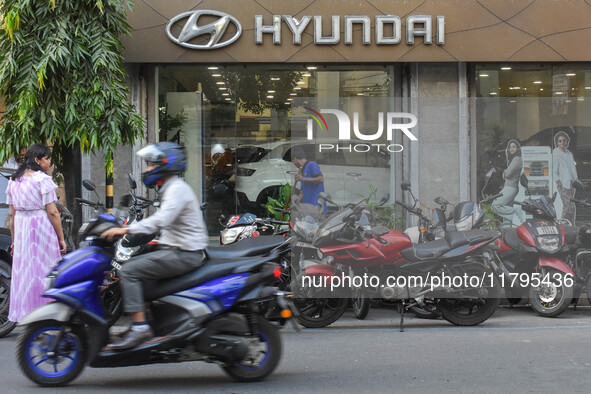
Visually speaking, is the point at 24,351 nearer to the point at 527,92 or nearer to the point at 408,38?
the point at 408,38

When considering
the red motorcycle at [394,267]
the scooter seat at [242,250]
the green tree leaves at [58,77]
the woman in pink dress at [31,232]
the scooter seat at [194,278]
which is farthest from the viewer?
the green tree leaves at [58,77]

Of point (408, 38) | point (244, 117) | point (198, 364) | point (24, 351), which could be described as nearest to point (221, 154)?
point (244, 117)

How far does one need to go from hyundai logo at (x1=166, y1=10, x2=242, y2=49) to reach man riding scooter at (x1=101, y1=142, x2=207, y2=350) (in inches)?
222

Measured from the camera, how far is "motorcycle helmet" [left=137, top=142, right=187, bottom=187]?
5656 millimetres

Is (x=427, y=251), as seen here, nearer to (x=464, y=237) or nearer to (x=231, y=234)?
(x=464, y=237)

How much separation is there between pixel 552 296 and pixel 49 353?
18.5ft

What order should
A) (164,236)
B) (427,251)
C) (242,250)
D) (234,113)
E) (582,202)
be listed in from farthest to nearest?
1. (234,113)
2. (582,202)
3. (427,251)
4. (242,250)
5. (164,236)

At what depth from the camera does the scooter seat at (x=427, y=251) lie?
27.4 ft

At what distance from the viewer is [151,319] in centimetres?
561

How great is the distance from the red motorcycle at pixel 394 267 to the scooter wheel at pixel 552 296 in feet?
2.56

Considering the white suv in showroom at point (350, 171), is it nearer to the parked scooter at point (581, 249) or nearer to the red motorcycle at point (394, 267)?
the red motorcycle at point (394, 267)


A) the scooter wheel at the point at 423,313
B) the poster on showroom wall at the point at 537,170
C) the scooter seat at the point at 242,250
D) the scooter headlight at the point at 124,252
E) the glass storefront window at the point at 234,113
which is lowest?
the scooter wheel at the point at 423,313

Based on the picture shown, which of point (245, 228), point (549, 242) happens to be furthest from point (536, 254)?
point (245, 228)

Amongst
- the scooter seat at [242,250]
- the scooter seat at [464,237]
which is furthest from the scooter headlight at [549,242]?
the scooter seat at [242,250]
